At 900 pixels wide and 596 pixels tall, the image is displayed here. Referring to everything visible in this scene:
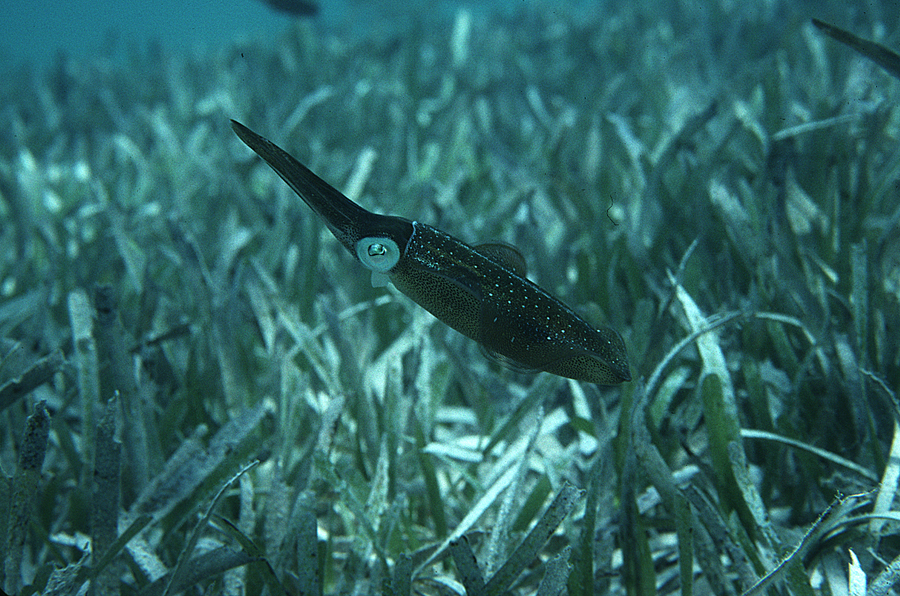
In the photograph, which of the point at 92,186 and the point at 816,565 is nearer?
the point at 816,565

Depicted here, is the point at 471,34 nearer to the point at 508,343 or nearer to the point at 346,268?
the point at 346,268

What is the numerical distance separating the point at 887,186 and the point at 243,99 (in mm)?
5060

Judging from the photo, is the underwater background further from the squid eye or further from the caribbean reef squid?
the squid eye

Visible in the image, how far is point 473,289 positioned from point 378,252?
152 mm

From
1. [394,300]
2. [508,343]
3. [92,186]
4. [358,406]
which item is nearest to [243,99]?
[92,186]

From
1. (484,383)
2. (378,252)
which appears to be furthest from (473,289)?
(484,383)

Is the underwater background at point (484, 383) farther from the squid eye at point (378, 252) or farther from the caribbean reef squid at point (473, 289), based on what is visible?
the squid eye at point (378, 252)

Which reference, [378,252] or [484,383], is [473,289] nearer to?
[378,252]

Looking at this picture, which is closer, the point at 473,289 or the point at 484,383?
the point at 473,289

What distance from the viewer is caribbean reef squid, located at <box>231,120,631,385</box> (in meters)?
0.81

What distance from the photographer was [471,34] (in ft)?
27.3

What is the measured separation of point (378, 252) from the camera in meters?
0.81

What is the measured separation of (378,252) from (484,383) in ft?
3.71

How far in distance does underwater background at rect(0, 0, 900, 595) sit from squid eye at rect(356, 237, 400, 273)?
0.56 metres
